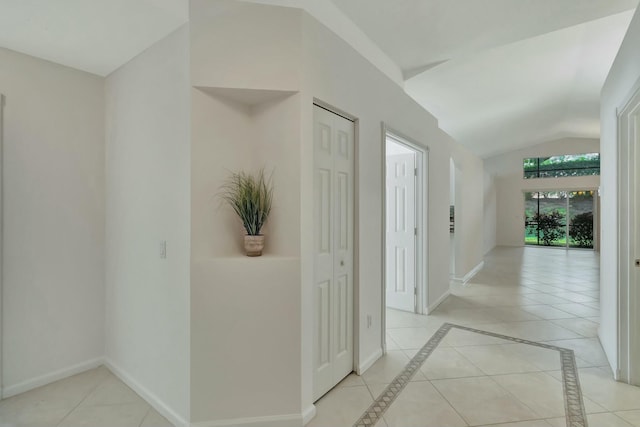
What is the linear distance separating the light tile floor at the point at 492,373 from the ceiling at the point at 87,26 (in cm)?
269

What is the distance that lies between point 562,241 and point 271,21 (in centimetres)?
1274

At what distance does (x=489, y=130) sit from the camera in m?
6.81

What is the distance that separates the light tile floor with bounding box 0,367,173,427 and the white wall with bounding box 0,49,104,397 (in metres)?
0.17

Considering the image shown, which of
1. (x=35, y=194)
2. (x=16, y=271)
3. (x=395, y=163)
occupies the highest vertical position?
(x=395, y=163)

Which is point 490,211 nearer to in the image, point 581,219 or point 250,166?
point 581,219

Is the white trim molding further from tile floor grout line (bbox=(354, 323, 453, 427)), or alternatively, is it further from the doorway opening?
the doorway opening

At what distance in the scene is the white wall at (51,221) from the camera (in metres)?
2.28

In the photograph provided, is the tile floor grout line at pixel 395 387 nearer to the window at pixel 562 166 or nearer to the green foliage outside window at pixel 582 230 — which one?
the window at pixel 562 166

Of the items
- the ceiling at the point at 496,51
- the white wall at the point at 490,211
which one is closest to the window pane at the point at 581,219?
the white wall at the point at 490,211

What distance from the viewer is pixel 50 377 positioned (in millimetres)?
2428

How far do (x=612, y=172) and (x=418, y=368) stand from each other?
2.37m

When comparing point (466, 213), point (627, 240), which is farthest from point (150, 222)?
point (466, 213)

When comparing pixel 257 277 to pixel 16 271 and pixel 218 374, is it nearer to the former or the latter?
pixel 218 374

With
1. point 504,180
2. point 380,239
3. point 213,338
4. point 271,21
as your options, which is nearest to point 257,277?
point 213,338
